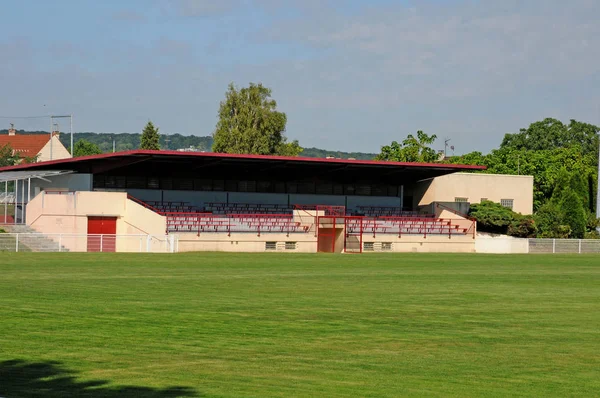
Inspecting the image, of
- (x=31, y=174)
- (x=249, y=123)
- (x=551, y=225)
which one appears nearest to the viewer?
(x=31, y=174)

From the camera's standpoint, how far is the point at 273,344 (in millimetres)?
17250

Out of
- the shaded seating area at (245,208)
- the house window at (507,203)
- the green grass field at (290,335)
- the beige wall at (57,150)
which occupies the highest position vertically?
the beige wall at (57,150)

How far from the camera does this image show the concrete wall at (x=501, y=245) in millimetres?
60125

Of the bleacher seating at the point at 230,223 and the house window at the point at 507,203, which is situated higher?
the house window at the point at 507,203

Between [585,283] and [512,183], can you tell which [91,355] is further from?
[512,183]

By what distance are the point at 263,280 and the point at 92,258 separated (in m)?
12.6

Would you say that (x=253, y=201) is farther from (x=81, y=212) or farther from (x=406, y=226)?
(x=81, y=212)

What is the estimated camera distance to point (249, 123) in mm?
100062

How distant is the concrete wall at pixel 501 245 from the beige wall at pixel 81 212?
2084cm

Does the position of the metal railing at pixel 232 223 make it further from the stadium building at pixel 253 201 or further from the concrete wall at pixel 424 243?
the concrete wall at pixel 424 243

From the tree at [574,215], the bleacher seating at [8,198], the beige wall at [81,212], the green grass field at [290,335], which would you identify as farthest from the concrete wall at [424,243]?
the green grass field at [290,335]

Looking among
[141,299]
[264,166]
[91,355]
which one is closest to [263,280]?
[141,299]

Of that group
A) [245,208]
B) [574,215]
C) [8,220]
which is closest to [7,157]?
[8,220]

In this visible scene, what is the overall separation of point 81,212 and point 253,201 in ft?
41.5
